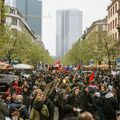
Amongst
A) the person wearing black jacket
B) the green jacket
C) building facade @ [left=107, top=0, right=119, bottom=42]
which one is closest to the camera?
the green jacket

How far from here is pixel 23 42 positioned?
3009 inches

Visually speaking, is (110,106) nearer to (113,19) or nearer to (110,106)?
(110,106)

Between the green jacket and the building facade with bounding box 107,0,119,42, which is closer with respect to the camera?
the green jacket

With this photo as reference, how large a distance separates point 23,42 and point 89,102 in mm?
61339

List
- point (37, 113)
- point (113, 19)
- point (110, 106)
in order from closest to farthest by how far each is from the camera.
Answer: point (37, 113) < point (110, 106) < point (113, 19)

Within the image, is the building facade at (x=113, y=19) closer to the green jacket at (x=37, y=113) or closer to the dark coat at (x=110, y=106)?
the dark coat at (x=110, y=106)

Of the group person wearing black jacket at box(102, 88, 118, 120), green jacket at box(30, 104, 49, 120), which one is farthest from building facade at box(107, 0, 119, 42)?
green jacket at box(30, 104, 49, 120)

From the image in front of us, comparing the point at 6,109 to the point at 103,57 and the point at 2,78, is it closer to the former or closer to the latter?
the point at 2,78

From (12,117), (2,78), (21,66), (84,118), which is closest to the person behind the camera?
(84,118)

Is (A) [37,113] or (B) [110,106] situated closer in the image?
(A) [37,113]

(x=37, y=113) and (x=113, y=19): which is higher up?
(x=113, y=19)

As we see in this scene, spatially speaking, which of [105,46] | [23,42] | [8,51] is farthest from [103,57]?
[8,51]

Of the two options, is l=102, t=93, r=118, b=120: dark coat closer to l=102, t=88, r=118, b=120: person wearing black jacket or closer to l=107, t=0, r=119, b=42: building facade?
l=102, t=88, r=118, b=120: person wearing black jacket

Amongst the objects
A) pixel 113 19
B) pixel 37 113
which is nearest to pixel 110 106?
pixel 37 113
